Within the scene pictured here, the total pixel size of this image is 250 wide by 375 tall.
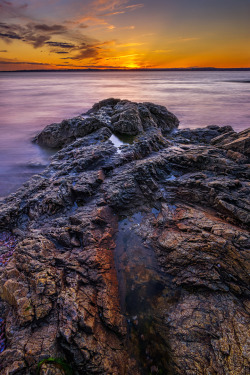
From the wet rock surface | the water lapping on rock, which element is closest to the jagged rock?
the wet rock surface

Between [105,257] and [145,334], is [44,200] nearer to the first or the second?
[105,257]

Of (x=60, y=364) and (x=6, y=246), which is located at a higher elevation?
(x=60, y=364)

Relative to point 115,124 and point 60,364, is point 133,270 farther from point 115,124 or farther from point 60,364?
point 115,124

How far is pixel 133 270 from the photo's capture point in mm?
5750

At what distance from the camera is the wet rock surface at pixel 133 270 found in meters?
4.02

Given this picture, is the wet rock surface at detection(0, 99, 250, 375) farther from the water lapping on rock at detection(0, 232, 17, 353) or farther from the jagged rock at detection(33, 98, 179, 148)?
the jagged rock at detection(33, 98, 179, 148)

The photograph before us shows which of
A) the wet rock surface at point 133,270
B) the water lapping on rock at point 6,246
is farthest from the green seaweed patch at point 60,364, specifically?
the water lapping on rock at point 6,246

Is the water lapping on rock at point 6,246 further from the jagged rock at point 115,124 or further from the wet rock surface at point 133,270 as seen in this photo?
the jagged rock at point 115,124

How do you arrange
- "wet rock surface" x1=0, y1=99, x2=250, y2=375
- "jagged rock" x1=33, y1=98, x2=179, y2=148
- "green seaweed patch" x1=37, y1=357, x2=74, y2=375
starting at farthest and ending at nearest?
"jagged rock" x1=33, y1=98, x2=179, y2=148 → "wet rock surface" x1=0, y1=99, x2=250, y2=375 → "green seaweed patch" x1=37, y1=357, x2=74, y2=375

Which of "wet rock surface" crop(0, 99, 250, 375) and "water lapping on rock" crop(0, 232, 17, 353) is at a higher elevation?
"wet rock surface" crop(0, 99, 250, 375)

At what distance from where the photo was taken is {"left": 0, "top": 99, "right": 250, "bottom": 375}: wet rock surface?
13.2 feet

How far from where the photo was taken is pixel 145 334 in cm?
451

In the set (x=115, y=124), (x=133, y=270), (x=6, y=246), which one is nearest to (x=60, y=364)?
(x=133, y=270)

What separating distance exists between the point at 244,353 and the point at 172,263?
7.74ft
